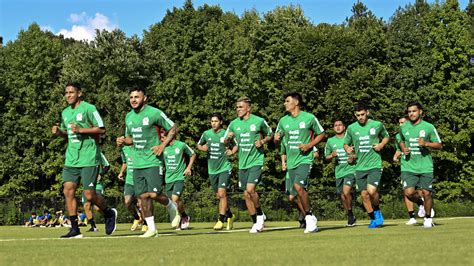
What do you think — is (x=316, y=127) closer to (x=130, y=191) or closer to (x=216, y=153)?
(x=216, y=153)

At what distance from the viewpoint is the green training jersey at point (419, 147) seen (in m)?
18.1

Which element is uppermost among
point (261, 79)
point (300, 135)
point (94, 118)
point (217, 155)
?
point (261, 79)

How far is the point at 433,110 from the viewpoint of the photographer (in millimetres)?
56281

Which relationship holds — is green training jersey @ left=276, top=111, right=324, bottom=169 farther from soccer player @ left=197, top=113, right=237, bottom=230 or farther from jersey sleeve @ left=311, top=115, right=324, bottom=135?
soccer player @ left=197, top=113, right=237, bottom=230

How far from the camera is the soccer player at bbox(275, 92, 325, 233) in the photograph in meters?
16.2

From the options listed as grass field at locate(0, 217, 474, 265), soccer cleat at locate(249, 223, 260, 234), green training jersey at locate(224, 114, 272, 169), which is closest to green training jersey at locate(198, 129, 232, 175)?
green training jersey at locate(224, 114, 272, 169)

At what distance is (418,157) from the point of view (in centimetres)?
1817

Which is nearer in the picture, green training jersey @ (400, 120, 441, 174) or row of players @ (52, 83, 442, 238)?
row of players @ (52, 83, 442, 238)

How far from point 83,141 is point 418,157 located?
24.8 feet

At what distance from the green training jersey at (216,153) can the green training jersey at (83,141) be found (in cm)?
640

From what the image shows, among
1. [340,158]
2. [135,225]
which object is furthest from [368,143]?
[135,225]

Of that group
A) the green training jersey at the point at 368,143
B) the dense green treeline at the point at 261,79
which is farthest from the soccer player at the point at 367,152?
the dense green treeline at the point at 261,79

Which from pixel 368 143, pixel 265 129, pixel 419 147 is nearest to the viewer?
pixel 419 147

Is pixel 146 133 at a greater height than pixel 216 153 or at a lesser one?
greater
